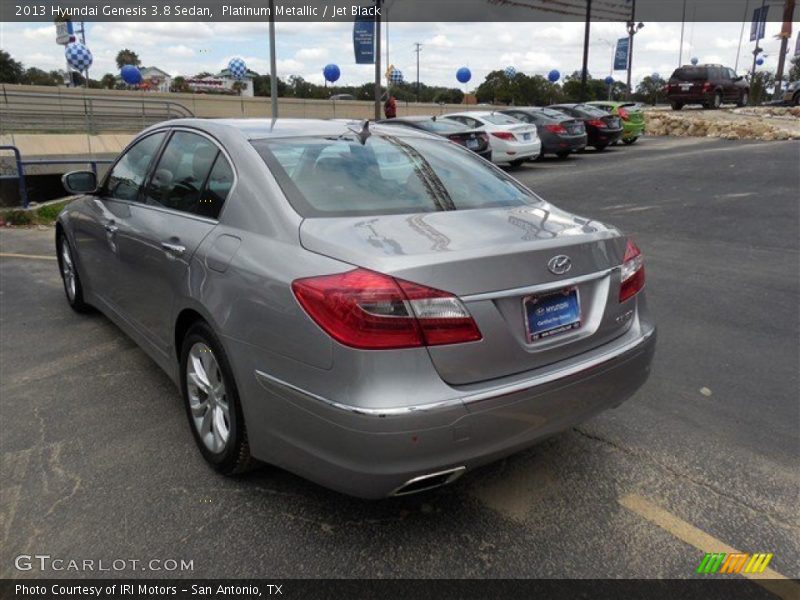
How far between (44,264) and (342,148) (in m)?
5.71

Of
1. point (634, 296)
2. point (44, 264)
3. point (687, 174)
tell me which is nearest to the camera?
point (634, 296)

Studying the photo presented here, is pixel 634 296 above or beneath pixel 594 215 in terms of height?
above

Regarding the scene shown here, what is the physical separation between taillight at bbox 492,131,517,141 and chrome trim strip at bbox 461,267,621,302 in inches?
592

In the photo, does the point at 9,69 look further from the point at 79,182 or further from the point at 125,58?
the point at 79,182

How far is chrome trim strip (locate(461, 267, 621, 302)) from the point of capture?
7.57 ft

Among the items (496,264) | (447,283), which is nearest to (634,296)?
(496,264)

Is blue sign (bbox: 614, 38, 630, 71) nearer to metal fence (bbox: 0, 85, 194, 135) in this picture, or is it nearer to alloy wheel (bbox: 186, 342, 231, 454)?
metal fence (bbox: 0, 85, 194, 135)

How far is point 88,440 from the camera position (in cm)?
337

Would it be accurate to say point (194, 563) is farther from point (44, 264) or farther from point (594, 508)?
point (44, 264)

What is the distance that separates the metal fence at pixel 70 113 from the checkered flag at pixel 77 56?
14.0 m

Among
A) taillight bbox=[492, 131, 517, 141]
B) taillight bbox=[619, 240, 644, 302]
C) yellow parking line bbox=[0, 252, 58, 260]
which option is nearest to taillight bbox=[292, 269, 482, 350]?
taillight bbox=[619, 240, 644, 302]

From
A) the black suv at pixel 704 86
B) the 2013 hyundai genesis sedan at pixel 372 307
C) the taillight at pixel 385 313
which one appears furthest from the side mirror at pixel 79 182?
the black suv at pixel 704 86

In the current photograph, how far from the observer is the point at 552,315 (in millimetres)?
2525

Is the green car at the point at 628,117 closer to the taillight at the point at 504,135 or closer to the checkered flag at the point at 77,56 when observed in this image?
the taillight at the point at 504,135
